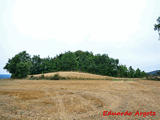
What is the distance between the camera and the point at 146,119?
333 cm

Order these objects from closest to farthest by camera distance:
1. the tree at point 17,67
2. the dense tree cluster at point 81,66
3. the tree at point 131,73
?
the tree at point 17,67
the dense tree cluster at point 81,66
the tree at point 131,73

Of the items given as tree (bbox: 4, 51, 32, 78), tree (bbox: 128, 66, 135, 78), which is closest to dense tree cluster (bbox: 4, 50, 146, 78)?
tree (bbox: 128, 66, 135, 78)

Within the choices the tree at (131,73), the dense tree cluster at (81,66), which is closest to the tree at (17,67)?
the dense tree cluster at (81,66)

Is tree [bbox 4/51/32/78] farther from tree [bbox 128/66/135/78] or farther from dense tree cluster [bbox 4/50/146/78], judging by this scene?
tree [bbox 128/66/135/78]

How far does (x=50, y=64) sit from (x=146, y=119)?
43.3 m

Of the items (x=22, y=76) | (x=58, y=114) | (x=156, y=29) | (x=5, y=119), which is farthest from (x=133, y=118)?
(x=22, y=76)

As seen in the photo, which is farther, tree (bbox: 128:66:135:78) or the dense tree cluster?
tree (bbox: 128:66:135:78)

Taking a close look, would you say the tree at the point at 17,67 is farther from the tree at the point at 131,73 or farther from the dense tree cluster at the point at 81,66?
the tree at the point at 131,73

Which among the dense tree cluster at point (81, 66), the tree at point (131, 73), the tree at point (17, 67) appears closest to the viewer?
the tree at point (17, 67)

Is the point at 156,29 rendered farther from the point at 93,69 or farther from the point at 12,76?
the point at 12,76

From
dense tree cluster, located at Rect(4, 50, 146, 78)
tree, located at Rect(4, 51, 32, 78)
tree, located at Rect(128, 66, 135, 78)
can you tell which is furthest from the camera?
tree, located at Rect(128, 66, 135, 78)

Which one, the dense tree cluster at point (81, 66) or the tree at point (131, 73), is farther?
the tree at point (131, 73)

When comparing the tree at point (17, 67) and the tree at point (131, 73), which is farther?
the tree at point (131, 73)

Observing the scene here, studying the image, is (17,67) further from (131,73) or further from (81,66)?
(131,73)
